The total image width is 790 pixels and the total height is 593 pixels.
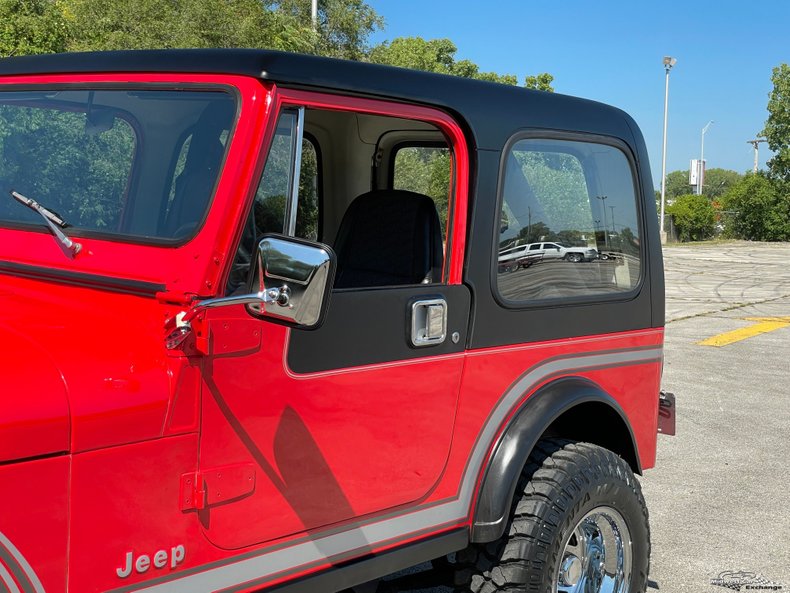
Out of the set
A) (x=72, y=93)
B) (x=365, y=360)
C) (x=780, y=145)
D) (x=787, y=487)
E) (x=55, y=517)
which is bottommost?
(x=787, y=487)

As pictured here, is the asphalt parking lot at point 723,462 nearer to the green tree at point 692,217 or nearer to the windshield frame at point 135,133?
→ the windshield frame at point 135,133

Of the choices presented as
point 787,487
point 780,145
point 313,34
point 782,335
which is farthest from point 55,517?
point 780,145

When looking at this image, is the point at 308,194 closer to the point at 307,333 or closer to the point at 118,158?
the point at 118,158

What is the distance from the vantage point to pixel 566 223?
331 centimetres

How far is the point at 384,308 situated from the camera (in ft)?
8.29

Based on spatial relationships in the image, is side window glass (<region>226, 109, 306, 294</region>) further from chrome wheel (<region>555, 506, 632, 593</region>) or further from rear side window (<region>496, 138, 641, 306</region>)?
chrome wheel (<region>555, 506, 632, 593</region>)

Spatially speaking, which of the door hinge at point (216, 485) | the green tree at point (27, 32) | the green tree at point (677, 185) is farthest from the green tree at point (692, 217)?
the green tree at point (677, 185)

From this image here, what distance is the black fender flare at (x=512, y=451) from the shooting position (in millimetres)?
2814

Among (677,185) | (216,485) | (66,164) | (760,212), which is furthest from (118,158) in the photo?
(677,185)

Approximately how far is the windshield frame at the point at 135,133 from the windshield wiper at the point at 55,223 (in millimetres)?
36

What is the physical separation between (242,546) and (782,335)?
11.5 m

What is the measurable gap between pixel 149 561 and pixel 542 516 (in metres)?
1.43

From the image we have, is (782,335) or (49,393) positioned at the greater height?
(49,393)

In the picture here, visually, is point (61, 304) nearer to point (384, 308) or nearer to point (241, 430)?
point (241, 430)
